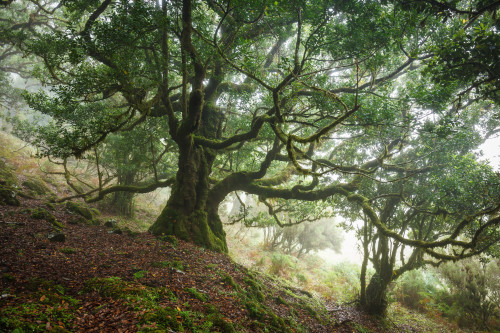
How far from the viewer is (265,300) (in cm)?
709

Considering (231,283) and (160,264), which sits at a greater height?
(160,264)

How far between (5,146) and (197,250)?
73.8 feet

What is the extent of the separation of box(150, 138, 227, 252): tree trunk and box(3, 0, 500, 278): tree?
0.05m

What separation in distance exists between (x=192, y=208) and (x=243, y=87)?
643 cm

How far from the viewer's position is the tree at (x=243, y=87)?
19.9 feet

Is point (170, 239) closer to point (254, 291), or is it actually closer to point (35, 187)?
point (254, 291)

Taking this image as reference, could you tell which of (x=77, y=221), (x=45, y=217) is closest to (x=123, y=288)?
(x=45, y=217)

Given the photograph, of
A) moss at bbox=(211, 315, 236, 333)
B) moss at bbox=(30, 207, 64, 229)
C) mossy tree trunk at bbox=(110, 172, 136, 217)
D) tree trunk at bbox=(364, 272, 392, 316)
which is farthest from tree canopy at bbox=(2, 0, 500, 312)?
mossy tree trunk at bbox=(110, 172, 136, 217)

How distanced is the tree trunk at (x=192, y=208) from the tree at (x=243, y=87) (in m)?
0.05

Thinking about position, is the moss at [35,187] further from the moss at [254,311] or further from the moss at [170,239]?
the moss at [254,311]

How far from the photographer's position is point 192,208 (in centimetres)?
1017

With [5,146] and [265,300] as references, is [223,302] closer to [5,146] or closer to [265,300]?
[265,300]

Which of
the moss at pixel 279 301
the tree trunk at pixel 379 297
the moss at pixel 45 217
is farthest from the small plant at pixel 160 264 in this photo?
the tree trunk at pixel 379 297

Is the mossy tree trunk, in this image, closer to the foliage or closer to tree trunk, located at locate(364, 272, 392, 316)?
the foliage
